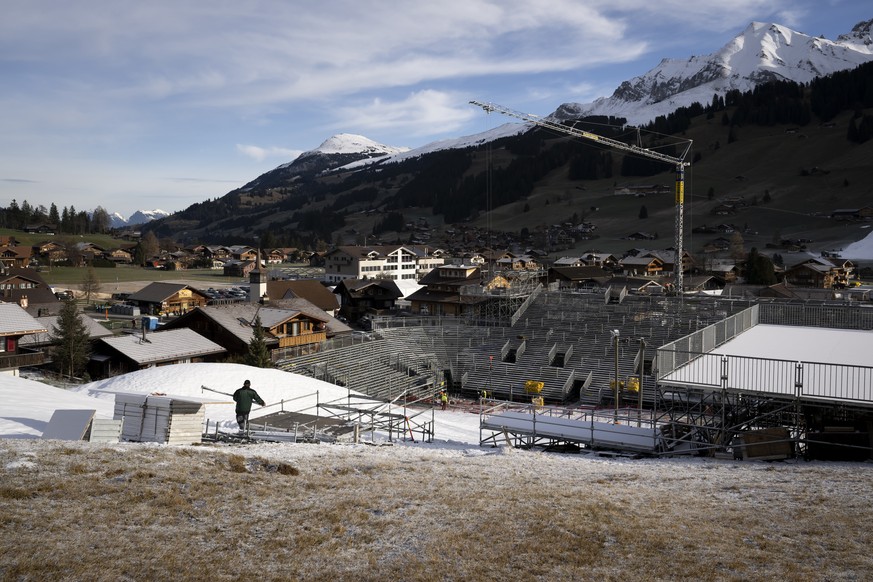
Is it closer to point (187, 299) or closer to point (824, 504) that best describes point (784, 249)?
point (187, 299)

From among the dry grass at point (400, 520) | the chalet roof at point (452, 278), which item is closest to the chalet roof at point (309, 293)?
the chalet roof at point (452, 278)

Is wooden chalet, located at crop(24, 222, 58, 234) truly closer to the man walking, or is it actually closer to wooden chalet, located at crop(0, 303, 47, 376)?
wooden chalet, located at crop(0, 303, 47, 376)

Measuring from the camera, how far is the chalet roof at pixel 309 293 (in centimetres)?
5912

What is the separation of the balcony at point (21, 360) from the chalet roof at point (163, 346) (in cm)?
324

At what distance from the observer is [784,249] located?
115 m

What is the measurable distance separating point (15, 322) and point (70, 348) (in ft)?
8.95

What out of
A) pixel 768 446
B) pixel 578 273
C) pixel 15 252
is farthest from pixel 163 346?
pixel 15 252

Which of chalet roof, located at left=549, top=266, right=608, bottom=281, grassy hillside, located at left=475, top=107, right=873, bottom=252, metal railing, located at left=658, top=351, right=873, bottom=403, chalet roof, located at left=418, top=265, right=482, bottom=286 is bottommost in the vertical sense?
metal railing, located at left=658, top=351, right=873, bottom=403

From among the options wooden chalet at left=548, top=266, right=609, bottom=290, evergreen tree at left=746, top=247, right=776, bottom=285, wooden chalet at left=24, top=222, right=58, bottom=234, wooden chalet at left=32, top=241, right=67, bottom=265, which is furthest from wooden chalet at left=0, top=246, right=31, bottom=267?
evergreen tree at left=746, top=247, right=776, bottom=285

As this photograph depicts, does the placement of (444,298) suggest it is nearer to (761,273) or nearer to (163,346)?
(163,346)

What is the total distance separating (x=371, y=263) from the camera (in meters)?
93.8

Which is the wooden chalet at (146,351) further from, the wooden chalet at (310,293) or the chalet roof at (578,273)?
the chalet roof at (578,273)

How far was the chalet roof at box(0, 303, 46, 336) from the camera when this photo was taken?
30625 mm

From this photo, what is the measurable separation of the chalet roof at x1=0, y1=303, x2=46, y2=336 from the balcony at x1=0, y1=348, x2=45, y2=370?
109 centimetres
